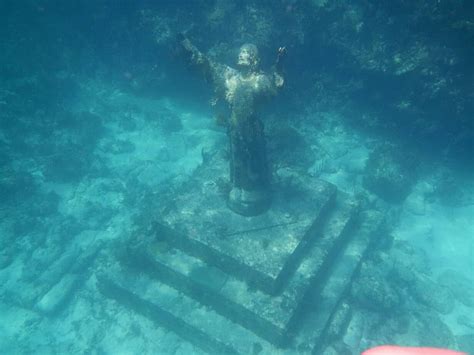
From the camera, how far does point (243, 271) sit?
7.25 meters

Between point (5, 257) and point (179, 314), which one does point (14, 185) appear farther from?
point (179, 314)

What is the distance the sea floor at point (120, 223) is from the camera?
8.55 meters

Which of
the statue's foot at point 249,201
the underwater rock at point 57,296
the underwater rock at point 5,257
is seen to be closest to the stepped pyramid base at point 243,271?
the statue's foot at point 249,201

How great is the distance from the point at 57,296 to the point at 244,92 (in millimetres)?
7372

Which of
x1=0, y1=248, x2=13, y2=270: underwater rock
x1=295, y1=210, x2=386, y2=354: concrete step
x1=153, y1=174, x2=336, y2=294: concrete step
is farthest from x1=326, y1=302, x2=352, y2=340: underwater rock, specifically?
x1=0, y1=248, x2=13, y2=270: underwater rock

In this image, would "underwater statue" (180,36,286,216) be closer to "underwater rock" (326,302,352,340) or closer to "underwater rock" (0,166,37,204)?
"underwater rock" (326,302,352,340)

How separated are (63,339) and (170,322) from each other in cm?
301

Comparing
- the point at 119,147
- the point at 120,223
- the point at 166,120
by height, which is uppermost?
the point at 166,120

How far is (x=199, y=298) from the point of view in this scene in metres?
7.69

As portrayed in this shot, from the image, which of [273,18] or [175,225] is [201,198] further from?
[273,18]

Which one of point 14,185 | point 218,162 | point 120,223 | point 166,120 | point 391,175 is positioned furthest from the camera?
point 166,120

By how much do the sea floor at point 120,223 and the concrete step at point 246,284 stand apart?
1.35 m

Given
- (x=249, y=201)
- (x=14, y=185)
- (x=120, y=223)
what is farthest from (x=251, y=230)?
(x=14, y=185)

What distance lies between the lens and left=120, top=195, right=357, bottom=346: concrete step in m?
6.89
